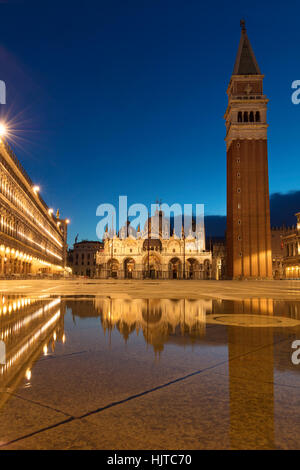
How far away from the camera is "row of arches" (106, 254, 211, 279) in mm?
91500

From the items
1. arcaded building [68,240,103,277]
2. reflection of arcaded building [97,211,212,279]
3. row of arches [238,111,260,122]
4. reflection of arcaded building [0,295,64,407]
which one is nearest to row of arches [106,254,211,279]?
reflection of arcaded building [97,211,212,279]

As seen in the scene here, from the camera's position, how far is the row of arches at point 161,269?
300ft

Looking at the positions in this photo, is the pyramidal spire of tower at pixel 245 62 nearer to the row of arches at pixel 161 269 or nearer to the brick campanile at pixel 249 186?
the brick campanile at pixel 249 186

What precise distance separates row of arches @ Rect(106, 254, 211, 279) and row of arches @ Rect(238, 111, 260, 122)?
126 ft

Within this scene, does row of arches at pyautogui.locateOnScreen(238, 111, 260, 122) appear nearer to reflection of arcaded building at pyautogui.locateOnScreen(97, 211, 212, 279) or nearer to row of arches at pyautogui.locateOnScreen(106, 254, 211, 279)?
reflection of arcaded building at pyautogui.locateOnScreen(97, 211, 212, 279)

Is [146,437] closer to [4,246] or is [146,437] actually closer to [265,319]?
[265,319]

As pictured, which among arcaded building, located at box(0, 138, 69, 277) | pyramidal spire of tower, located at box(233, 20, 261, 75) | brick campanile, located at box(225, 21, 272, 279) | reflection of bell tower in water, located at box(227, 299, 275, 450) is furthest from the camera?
pyramidal spire of tower, located at box(233, 20, 261, 75)

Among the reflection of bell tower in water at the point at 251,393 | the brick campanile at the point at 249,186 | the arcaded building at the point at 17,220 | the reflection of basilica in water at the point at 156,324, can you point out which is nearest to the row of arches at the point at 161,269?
the brick campanile at the point at 249,186

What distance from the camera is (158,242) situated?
3922 inches

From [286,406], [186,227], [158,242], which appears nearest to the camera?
[286,406]

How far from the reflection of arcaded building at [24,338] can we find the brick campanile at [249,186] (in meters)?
65.3

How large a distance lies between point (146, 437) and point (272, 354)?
223 centimetres

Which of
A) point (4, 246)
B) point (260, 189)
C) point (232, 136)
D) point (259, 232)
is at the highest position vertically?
point (232, 136)

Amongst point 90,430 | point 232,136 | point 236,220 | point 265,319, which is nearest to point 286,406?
point 90,430
